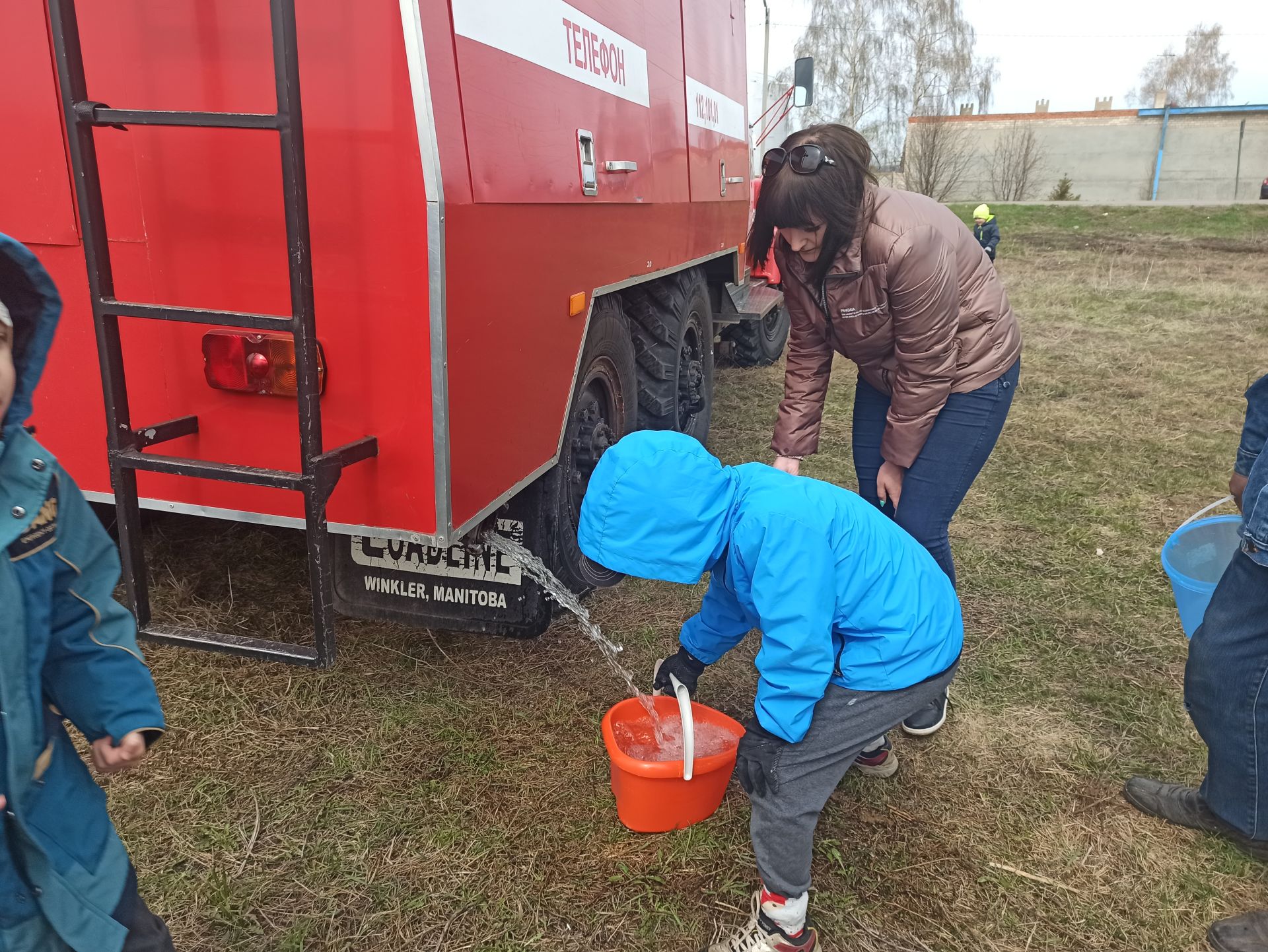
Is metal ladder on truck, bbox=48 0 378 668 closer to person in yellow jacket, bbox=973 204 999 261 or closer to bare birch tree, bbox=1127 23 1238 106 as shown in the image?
person in yellow jacket, bbox=973 204 999 261

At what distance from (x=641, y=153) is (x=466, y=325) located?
1.56m

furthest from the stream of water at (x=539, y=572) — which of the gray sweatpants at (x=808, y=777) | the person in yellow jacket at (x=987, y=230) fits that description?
the person in yellow jacket at (x=987, y=230)

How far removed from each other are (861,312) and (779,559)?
3.28 feet

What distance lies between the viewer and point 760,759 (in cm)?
192

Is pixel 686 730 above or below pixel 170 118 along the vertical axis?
below

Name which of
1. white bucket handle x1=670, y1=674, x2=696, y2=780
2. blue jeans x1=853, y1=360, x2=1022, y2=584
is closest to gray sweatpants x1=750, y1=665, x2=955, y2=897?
white bucket handle x1=670, y1=674, x2=696, y2=780

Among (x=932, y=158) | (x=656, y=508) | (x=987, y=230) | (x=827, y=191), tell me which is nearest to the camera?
(x=656, y=508)

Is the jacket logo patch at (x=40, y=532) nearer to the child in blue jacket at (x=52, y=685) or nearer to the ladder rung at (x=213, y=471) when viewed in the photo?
the child in blue jacket at (x=52, y=685)

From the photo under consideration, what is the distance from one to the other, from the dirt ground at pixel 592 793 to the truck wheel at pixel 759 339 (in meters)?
3.54

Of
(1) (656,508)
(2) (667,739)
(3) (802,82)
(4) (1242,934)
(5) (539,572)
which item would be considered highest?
(3) (802,82)

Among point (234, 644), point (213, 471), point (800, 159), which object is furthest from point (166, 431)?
point (800, 159)

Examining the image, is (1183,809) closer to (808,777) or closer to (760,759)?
(808,777)

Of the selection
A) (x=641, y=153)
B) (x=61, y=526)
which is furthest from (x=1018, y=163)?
(x=61, y=526)

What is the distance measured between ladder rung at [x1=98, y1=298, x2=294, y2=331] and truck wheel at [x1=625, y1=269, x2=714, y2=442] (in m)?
1.99
